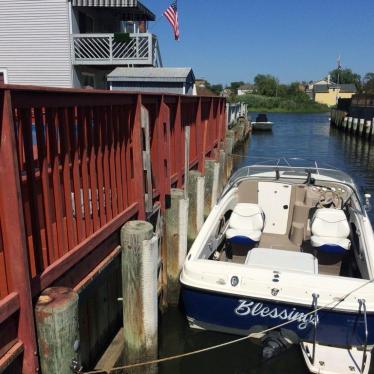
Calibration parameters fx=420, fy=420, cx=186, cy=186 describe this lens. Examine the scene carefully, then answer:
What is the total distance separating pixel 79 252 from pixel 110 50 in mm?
15669

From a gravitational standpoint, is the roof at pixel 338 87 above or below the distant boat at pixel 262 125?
above

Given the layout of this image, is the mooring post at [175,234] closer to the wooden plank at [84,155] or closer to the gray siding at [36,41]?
the wooden plank at [84,155]

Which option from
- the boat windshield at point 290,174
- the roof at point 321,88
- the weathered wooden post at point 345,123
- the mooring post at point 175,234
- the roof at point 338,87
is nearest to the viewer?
the mooring post at point 175,234

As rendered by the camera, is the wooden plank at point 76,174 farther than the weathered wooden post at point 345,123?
No

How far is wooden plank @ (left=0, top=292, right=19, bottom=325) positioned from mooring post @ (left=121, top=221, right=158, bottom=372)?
5.32 ft

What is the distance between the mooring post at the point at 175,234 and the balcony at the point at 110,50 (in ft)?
42.5

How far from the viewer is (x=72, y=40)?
58.1ft

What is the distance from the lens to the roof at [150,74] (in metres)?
20.1

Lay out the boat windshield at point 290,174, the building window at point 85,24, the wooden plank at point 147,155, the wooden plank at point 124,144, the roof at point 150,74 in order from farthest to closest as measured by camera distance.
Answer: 1. the roof at point 150,74
2. the building window at point 85,24
3. the boat windshield at point 290,174
4. the wooden plank at point 147,155
5. the wooden plank at point 124,144

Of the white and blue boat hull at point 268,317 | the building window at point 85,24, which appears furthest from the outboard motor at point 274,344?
the building window at point 85,24

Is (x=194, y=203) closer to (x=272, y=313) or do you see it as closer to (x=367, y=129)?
(x=272, y=313)

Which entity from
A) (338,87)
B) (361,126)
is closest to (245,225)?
(361,126)

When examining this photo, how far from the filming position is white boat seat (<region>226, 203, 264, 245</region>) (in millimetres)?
6723

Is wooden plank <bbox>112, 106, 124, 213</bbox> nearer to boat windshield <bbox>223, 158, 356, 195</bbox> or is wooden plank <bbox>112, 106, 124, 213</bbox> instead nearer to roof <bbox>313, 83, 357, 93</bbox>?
boat windshield <bbox>223, 158, 356, 195</bbox>
